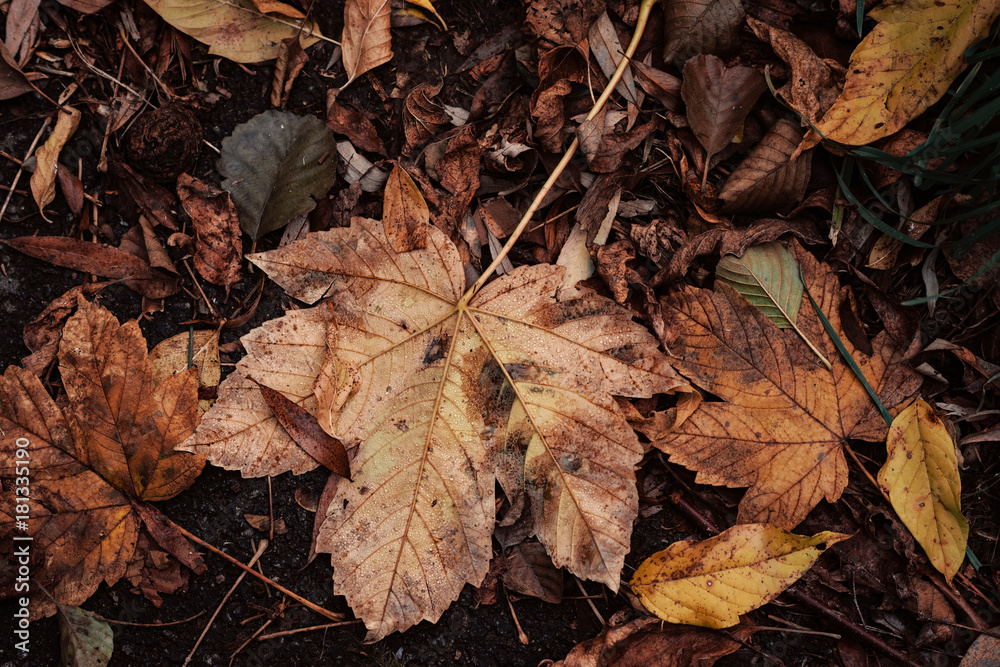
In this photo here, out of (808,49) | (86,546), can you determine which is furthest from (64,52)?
(808,49)

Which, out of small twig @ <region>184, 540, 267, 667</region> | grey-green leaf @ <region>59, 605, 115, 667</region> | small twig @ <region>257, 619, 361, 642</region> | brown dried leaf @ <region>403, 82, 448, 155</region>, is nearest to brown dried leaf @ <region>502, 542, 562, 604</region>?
small twig @ <region>257, 619, 361, 642</region>

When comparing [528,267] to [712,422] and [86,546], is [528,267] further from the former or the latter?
[86,546]

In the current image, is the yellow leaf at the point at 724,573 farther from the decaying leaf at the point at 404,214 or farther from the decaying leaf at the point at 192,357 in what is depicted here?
the decaying leaf at the point at 192,357

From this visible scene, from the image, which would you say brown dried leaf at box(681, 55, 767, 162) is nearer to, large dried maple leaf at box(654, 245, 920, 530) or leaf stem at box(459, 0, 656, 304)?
leaf stem at box(459, 0, 656, 304)

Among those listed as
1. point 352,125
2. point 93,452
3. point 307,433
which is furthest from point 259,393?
point 352,125

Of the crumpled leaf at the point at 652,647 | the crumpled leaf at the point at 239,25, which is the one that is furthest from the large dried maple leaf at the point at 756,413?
the crumpled leaf at the point at 239,25

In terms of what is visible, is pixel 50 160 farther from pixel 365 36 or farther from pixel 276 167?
pixel 365 36
